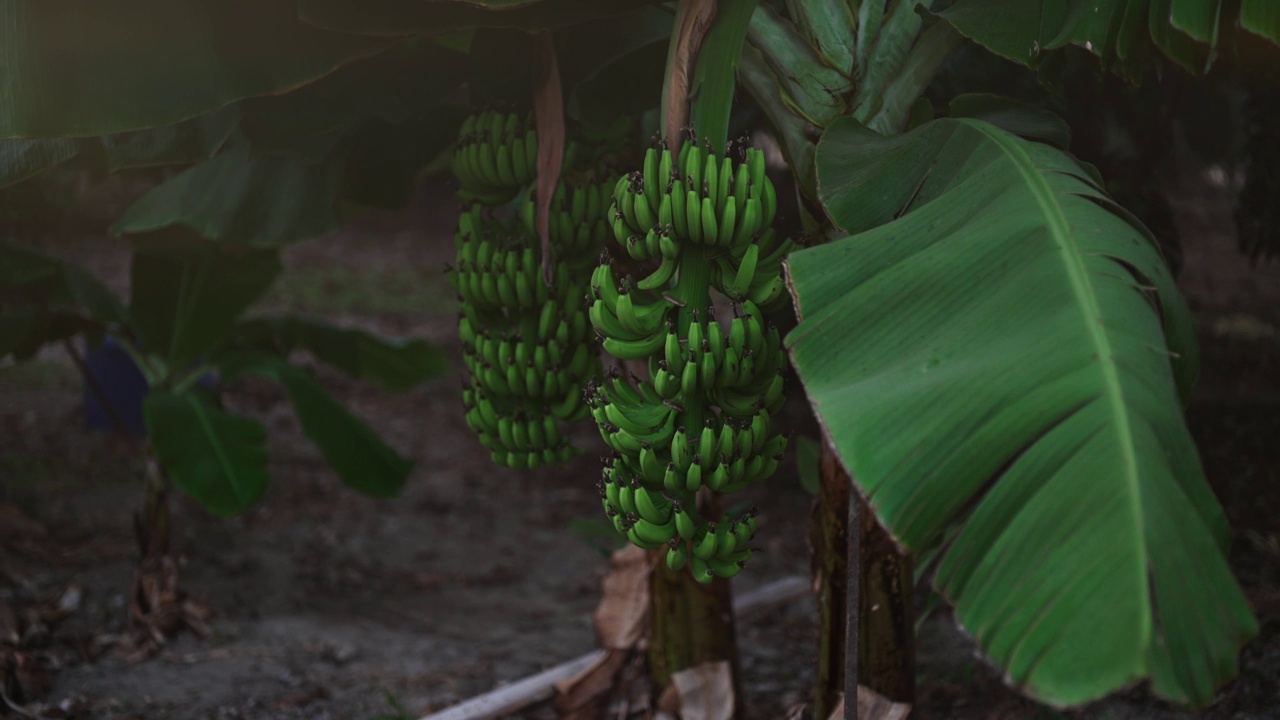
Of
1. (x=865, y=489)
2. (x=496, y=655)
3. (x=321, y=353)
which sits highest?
(x=865, y=489)

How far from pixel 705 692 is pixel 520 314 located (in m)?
1.12

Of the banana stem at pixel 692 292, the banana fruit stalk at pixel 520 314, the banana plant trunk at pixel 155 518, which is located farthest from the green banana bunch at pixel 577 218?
the banana plant trunk at pixel 155 518

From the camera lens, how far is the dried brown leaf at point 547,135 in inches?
77.1

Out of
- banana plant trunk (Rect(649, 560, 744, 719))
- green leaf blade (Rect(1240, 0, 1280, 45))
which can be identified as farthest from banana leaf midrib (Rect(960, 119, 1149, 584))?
banana plant trunk (Rect(649, 560, 744, 719))

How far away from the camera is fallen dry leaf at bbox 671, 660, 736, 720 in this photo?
2.55 meters

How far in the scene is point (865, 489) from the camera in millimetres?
1235

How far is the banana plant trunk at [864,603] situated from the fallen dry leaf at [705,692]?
1.33 feet

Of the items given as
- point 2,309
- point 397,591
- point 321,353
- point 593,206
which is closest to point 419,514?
point 397,591

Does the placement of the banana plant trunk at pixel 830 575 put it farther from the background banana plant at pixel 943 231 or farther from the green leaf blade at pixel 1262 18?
the green leaf blade at pixel 1262 18

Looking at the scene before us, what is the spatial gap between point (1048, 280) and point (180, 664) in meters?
3.08

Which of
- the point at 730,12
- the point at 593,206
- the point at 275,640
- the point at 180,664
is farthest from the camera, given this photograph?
the point at 275,640

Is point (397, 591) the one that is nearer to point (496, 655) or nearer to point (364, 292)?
point (496, 655)

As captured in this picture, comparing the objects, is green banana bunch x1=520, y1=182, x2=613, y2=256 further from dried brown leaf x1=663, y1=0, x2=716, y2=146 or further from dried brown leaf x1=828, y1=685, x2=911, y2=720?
dried brown leaf x1=828, y1=685, x2=911, y2=720

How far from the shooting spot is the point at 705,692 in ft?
8.41
